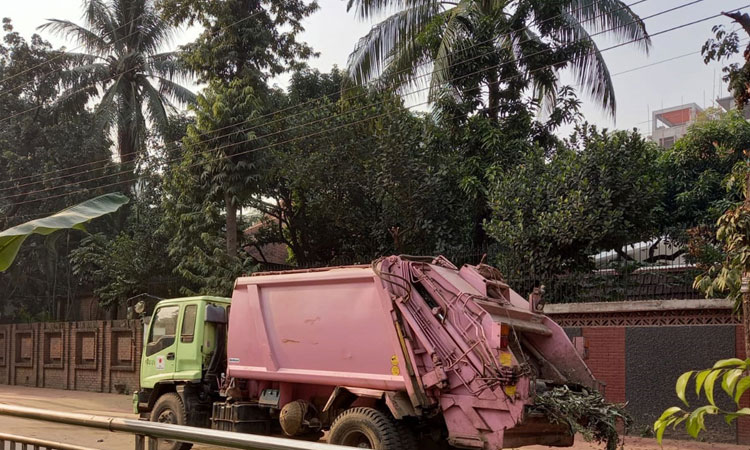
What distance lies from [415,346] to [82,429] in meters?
4.74

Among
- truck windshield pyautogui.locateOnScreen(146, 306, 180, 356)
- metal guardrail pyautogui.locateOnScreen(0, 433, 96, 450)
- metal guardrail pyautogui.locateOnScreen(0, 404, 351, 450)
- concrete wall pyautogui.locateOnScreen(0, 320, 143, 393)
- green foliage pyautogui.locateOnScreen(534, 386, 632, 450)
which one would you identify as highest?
metal guardrail pyautogui.locateOnScreen(0, 404, 351, 450)

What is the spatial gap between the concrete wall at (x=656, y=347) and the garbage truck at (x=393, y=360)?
363 centimetres

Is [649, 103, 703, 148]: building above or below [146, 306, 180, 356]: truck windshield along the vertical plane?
above

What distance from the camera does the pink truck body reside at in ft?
25.0

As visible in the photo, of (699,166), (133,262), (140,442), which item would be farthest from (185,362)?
(699,166)

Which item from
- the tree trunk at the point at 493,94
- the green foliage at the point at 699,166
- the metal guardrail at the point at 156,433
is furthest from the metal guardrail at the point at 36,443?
the green foliage at the point at 699,166

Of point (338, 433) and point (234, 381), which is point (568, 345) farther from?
point (234, 381)

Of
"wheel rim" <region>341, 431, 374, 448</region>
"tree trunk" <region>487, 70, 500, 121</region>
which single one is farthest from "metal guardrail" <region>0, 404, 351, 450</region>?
"tree trunk" <region>487, 70, 500, 121</region>

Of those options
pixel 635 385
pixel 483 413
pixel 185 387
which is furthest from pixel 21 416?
pixel 635 385

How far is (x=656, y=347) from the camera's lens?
11.9 metres

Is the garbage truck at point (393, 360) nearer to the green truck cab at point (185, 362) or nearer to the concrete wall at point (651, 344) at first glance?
the green truck cab at point (185, 362)

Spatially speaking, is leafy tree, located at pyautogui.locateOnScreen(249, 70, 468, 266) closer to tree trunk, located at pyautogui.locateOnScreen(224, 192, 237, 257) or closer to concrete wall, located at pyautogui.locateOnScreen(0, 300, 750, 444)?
tree trunk, located at pyautogui.locateOnScreen(224, 192, 237, 257)

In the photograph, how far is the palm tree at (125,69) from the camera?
28938 mm

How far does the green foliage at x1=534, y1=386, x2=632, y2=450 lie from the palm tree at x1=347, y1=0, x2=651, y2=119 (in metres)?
10.4
